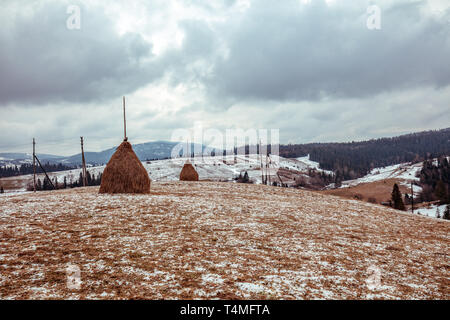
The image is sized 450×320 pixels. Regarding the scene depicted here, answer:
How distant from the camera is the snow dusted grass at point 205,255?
20.3 feet

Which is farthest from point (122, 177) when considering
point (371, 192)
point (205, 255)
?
point (371, 192)

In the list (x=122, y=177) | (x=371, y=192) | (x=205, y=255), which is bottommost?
(x=371, y=192)

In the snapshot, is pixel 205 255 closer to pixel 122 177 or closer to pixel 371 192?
pixel 122 177

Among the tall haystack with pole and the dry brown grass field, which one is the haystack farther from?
the dry brown grass field

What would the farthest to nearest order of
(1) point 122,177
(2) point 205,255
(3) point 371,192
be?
1. (3) point 371,192
2. (1) point 122,177
3. (2) point 205,255

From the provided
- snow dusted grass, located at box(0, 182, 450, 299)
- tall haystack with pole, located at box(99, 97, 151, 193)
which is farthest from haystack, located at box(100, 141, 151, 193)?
snow dusted grass, located at box(0, 182, 450, 299)

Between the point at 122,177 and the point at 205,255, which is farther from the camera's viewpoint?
the point at 122,177

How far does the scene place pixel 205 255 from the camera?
8422mm

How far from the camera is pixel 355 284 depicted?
6848 mm

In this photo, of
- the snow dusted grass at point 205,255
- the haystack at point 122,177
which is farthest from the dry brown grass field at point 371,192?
the snow dusted grass at point 205,255

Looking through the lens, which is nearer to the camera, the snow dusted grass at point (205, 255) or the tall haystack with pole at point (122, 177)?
the snow dusted grass at point (205, 255)

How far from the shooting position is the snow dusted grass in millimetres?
6176

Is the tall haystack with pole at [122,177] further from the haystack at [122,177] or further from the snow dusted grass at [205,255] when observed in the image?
the snow dusted grass at [205,255]
